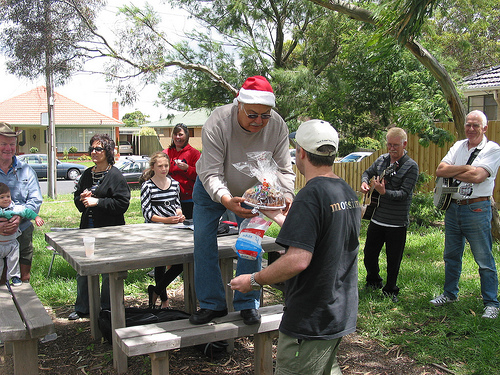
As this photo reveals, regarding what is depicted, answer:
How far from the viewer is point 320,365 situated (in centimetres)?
236

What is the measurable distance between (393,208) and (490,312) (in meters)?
1.41

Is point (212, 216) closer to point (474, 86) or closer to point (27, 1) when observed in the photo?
point (27, 1)

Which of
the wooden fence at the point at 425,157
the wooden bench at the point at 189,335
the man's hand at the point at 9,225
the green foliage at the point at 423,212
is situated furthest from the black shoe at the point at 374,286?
the wooden fence at the point at 425,157

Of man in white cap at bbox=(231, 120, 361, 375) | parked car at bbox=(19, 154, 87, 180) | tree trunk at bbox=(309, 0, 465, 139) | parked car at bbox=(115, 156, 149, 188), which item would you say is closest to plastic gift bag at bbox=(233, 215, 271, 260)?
man in white cap at bbox=(231, 120, 361, 375)

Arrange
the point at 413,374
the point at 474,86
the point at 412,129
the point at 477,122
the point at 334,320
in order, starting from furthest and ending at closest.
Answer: the point at 474,86, the point at 412,129, the point at 477,122, the point at 413,374, the point at 334,320

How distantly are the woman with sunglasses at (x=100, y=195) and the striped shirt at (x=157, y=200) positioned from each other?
404mm

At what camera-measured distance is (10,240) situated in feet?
13.9

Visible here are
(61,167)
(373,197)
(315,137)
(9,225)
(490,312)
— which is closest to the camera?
(315,137)

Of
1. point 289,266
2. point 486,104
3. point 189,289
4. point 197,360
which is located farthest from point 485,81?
point 289,266

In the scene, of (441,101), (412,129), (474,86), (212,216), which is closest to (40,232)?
(212,216)

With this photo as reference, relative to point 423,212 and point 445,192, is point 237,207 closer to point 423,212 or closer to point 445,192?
point 445,192

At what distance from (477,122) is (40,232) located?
7.81m

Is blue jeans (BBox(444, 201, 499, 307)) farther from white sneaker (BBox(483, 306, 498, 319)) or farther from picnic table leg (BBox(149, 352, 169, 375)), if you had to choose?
picnic table leg (BBox(149, 352, 169, 375))

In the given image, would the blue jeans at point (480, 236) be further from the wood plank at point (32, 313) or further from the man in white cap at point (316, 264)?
the wood plank at point (32, 313)
